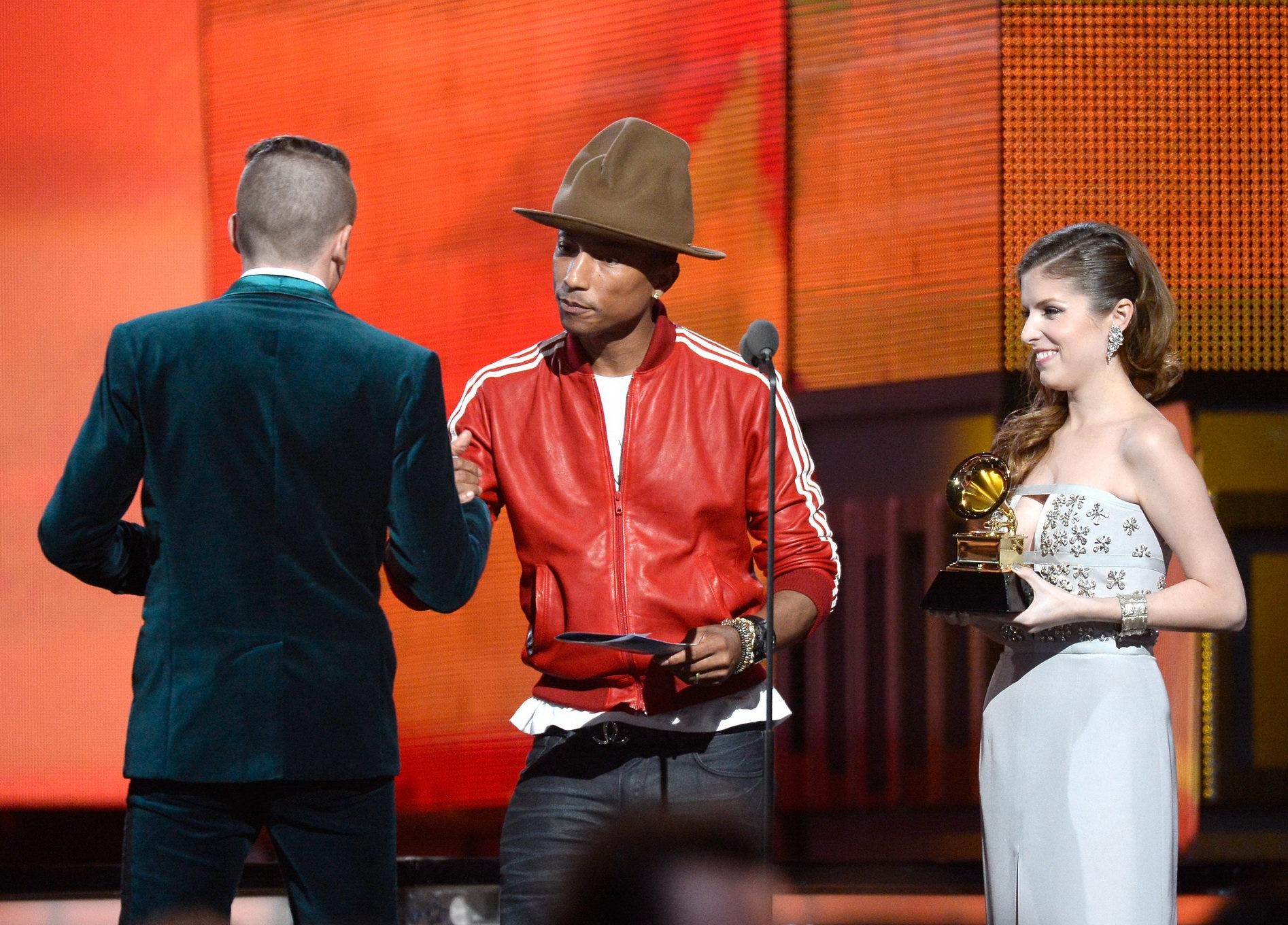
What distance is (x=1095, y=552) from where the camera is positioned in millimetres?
2443

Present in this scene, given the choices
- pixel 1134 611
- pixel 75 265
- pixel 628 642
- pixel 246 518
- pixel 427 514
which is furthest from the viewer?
pixel 75 265

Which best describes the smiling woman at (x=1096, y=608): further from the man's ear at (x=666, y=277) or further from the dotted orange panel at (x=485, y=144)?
the dotted orange panel at (x=485, y=144)

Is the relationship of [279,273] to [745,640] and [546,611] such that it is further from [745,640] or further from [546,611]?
[745,640]

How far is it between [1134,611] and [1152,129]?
218 centimetres

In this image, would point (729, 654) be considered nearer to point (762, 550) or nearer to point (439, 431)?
point (762, 550)

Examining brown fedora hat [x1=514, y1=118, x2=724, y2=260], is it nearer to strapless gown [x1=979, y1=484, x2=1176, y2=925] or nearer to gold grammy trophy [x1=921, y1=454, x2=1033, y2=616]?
gold grammy trophy [x1=921, y1=454, x2=1033, y2=616]

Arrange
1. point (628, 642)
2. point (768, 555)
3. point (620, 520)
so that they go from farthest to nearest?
point (620, 520)
point (768, 555)
point (628, 642)

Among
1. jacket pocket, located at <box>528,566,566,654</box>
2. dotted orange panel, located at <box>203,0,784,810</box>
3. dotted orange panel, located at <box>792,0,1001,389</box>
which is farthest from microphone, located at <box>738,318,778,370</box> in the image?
dotted orange panel, located at <box>792,0,1001,389</box>

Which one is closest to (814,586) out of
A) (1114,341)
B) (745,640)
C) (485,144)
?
(745,640)

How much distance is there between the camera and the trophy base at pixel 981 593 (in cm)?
236

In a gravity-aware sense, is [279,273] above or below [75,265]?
below

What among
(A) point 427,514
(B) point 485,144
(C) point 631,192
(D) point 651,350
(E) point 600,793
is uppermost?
(B) point 485,144

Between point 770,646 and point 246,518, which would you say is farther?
point 770,646

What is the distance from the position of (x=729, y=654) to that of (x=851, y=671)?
6.45ft
